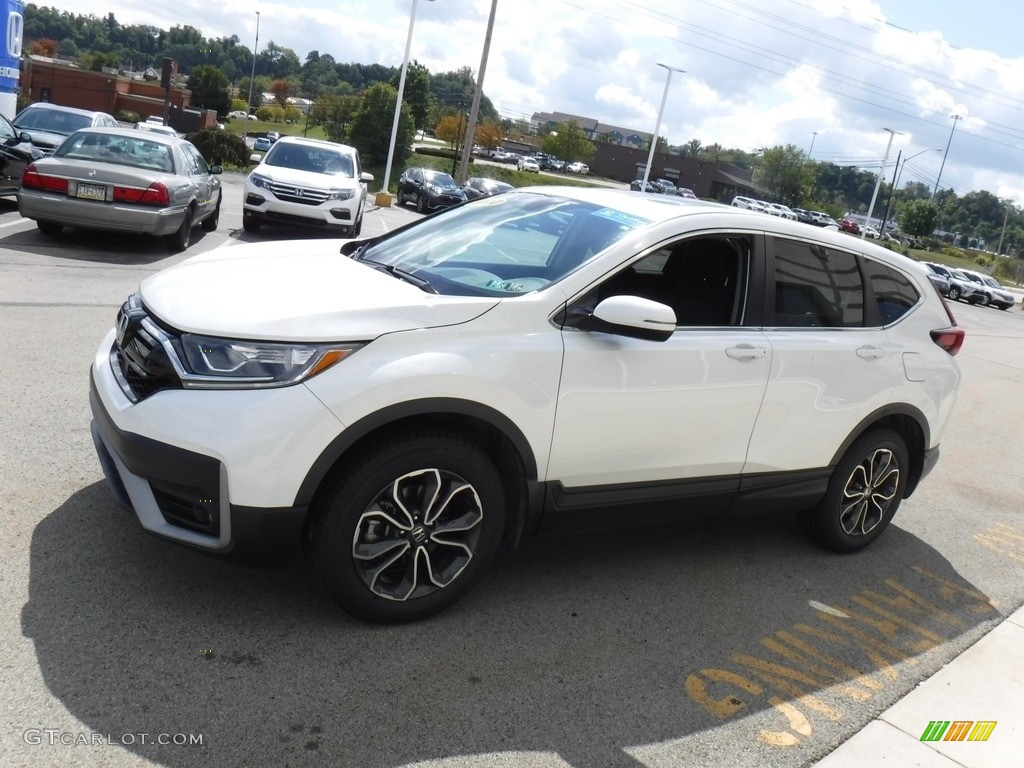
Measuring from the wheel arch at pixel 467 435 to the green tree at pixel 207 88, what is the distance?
100615 millimetres

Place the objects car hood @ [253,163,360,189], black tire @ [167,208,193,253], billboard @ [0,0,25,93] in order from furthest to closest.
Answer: billboard @ [0,0,25,93] < car hood @ [253,163,360,189] < black tire @ [167,208,193,253]

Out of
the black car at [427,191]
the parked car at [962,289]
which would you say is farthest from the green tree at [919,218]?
the black car at [427,191]

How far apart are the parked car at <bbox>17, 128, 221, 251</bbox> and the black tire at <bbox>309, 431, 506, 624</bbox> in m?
8.40

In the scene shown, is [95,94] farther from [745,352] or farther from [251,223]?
[745,352]

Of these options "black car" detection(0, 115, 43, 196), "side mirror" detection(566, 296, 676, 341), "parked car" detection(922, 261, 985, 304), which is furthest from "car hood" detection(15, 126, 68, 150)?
"parked car" detection(922, 261, 985, 304)

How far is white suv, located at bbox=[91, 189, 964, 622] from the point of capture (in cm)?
315

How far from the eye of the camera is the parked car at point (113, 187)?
10.3m

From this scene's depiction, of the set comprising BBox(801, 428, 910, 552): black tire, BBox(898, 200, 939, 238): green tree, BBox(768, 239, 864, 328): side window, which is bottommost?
BBox(801, 428, 910, 552): black tire

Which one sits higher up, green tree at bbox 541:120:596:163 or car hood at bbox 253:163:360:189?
green tree at bbox 541:120:596:163

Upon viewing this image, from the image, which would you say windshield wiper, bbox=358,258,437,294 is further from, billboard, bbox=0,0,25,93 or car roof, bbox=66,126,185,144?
billboard, bbox=0,0,25,93

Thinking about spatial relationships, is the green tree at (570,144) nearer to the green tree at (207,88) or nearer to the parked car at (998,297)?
the green tree at (207,88)

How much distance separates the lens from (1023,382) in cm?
1464

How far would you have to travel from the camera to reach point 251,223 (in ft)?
48.4

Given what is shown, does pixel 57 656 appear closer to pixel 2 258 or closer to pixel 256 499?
pixel 256 499
